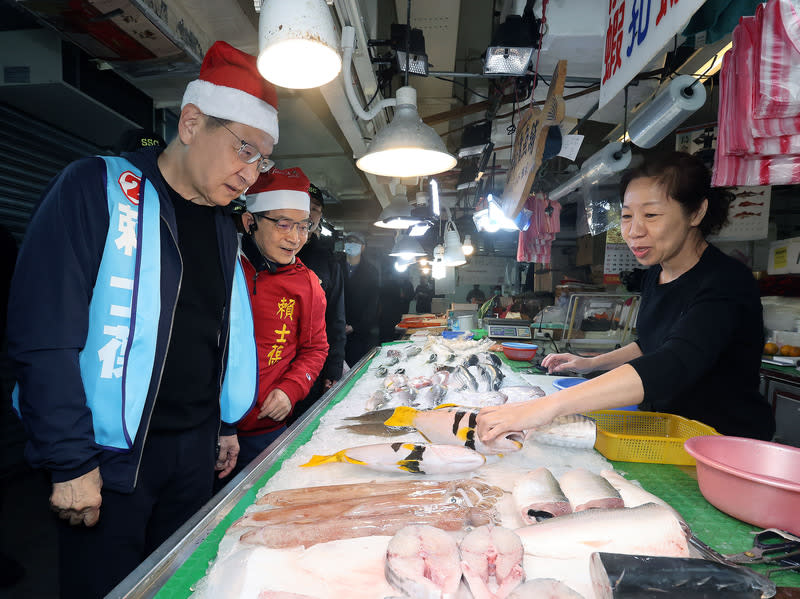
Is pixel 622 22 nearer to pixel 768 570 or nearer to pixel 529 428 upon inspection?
pixel 529 428

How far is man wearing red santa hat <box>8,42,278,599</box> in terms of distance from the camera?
1327 millimetres

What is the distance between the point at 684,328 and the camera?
170cm

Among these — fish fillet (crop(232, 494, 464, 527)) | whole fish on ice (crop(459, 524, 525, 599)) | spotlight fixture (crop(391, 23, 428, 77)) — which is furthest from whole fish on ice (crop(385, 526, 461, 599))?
spotlight fixture (crop(391, 23, 428, 77))

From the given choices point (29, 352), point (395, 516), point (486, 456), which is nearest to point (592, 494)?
point (486, 456)

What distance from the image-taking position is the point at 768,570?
38.3 inches

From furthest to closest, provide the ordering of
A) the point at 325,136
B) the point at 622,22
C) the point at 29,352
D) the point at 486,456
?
the point at 325,136
the point at 622,22
the point at 486,456
the point at 29,352

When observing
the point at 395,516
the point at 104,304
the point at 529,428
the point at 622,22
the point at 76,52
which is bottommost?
the point at 395,516

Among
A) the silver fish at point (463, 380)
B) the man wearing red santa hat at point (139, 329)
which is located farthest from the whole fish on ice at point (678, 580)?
the silver fish at point (463, 380)

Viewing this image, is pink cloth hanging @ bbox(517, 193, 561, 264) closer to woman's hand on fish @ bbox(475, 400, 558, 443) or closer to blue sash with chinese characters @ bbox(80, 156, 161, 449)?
woman's hand on fish @ bbox(475, 400, 558, 443)

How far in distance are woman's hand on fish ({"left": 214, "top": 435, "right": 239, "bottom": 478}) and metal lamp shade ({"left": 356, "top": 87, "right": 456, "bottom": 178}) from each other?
196 cm

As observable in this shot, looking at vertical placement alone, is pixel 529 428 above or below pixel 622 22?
below

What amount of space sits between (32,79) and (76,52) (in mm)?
424

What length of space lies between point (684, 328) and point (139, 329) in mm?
2263

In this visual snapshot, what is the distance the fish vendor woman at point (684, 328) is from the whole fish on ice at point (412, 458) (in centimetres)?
12
